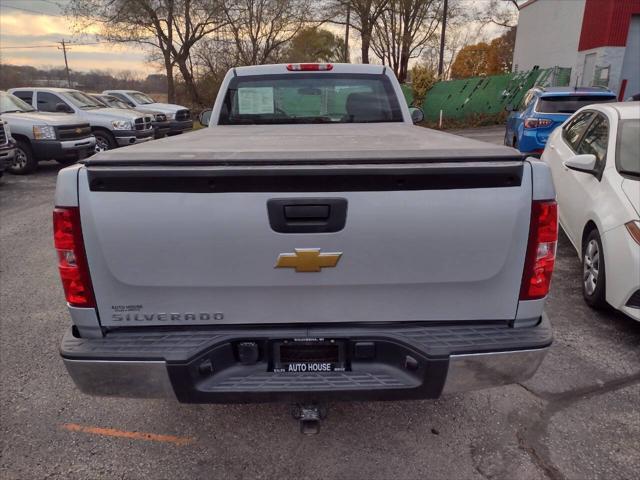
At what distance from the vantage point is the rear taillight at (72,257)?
2035 mm

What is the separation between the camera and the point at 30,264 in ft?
19.4

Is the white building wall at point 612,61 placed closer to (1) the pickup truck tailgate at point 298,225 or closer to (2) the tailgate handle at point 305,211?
(1) the pickup truck tailgate at point 298,225

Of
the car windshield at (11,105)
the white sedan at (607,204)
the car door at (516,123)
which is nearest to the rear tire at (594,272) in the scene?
the white sedan at (607,204)

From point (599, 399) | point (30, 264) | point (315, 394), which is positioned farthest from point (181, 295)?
point (30, 264)

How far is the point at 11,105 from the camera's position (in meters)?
12.3

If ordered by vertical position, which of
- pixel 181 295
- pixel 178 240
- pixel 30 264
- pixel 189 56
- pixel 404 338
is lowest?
pixel 30 264

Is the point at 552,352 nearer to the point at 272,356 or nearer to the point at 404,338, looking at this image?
the point at 404,338

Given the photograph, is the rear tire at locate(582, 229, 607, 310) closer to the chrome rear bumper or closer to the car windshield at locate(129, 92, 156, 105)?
the chrome rear bumper

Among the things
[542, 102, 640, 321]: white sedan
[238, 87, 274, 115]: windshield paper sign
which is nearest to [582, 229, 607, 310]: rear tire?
[542, 102, 640, 321]: white sedan

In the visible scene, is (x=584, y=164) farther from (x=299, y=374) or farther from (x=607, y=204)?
(x=299, y=374)

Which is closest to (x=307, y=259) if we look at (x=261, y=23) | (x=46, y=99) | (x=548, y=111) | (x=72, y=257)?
(x=72, y=257)

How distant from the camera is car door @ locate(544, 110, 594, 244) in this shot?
5.20m

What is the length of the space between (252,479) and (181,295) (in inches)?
44.4

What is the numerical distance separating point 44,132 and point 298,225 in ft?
39.4
